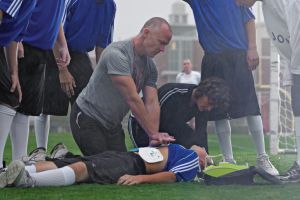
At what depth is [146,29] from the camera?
466 cm

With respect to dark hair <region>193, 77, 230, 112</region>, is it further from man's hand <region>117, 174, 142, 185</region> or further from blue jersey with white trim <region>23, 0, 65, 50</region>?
blue jersey with white trim <region>23, 0, 65, 50</region>

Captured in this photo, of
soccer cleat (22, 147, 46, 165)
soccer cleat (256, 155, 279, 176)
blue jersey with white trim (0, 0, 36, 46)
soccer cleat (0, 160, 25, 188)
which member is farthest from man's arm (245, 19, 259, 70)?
soccer cleat (0, 160, 25, 188)

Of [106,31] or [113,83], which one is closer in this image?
[113,83]

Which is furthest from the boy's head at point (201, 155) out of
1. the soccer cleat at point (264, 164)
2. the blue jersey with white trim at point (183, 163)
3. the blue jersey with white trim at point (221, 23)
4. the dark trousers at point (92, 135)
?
the blue jersey with white trim at point (221, 23)

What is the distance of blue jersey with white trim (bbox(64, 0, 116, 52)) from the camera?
5758mm

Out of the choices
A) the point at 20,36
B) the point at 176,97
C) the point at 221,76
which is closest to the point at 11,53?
the point at 20,36

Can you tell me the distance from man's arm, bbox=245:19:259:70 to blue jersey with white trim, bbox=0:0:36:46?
174 centimetres

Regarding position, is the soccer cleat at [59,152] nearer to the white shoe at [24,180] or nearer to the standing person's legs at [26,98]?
the standing person's legs at [26,98]

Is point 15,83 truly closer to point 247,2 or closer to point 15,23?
point 15,23

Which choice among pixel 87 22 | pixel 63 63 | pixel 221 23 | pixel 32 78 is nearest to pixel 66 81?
pixel 63 63

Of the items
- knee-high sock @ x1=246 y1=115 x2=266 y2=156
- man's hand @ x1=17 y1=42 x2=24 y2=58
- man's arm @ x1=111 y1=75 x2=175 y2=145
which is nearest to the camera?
man's arm @ x1=111 y1=75 x2=175 y2=145

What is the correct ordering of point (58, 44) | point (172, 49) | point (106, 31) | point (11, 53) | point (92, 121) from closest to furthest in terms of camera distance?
point (11, 53) < point (92, 121) < point (58, 44) < point (106, 31) < point (172, 49)

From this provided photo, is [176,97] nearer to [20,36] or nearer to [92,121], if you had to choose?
[92,121]

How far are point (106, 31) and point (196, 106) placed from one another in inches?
48.7
